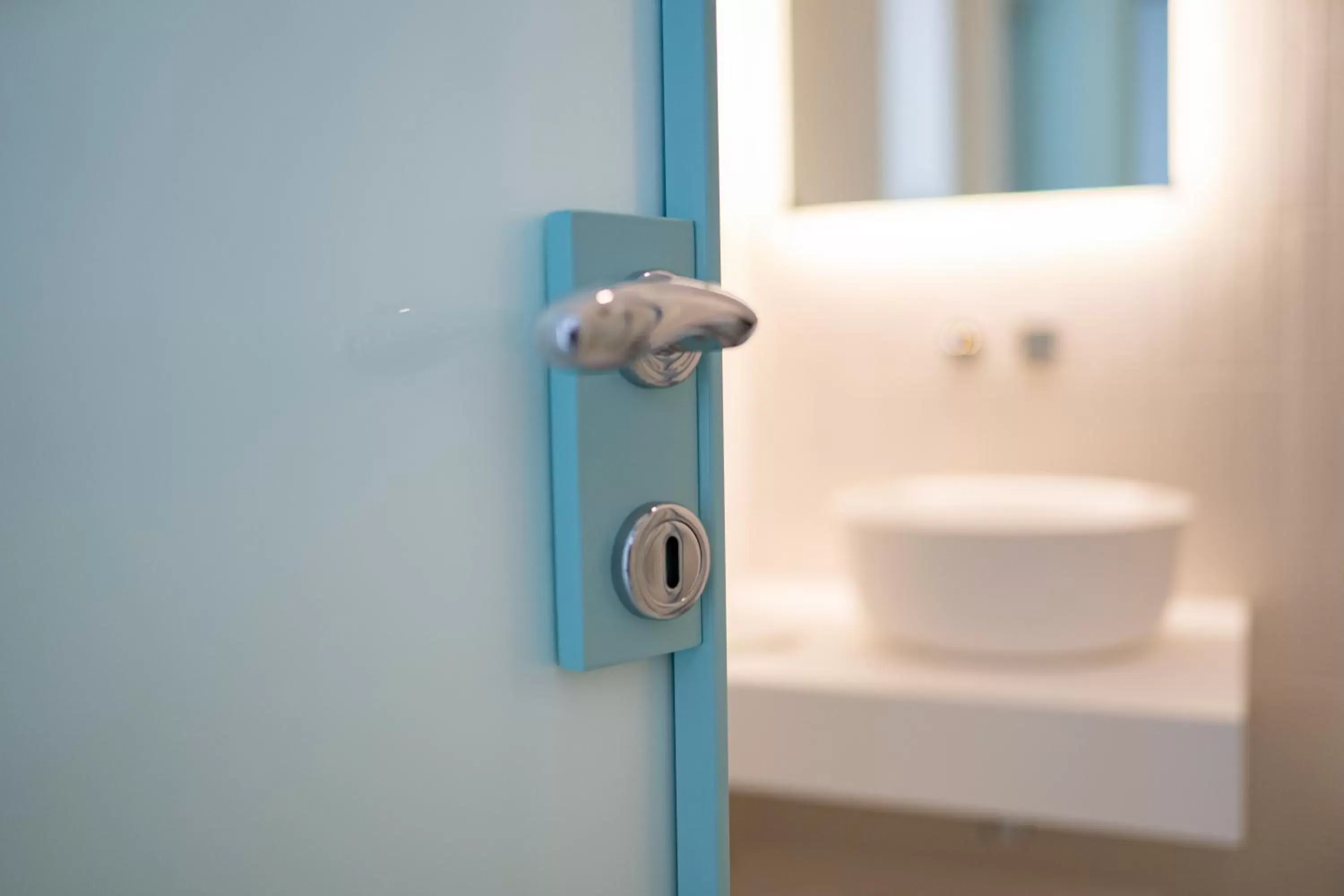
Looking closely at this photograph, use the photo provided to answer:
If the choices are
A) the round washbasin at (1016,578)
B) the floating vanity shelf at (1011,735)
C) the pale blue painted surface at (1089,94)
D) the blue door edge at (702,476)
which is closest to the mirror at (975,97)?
the pale blue painted surface at (1089,94)

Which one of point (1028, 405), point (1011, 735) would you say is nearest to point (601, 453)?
point (1011, 735)

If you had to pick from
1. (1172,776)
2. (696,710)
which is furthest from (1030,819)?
(696,710)

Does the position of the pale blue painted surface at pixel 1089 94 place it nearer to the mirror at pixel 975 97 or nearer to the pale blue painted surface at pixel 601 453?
the mirror at pixel 975 97

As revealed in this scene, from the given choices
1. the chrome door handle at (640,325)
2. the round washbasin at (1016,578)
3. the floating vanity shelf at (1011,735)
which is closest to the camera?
the chrome door handle at (640,325)

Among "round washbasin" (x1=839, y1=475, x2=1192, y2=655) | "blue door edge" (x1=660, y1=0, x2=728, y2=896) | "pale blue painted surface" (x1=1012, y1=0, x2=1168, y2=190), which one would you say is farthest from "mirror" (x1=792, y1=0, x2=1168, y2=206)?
"blue door edge" (x1=660, y1=0, x2=728, y2=896)

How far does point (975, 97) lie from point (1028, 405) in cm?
38

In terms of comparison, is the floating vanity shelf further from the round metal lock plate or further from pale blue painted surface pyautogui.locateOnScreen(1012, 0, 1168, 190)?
the round metal lock plate

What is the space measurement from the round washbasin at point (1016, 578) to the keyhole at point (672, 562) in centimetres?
76

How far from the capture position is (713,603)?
40 cm

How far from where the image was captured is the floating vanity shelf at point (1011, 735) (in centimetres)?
98

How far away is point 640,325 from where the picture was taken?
0.28 metres

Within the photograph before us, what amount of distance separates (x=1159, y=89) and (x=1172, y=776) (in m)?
0.81

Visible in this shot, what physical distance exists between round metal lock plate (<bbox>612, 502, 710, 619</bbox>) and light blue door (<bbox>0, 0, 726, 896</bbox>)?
0.06 feet

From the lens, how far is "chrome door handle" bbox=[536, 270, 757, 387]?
0.86 feet
